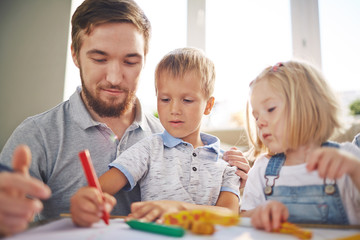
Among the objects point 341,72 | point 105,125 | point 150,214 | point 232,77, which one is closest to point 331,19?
point 341,72

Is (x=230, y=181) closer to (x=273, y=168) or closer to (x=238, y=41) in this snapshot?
(x=273, y=168)

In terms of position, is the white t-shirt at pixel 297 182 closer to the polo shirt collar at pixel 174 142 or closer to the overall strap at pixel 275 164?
the overall strap at pixel 275 164

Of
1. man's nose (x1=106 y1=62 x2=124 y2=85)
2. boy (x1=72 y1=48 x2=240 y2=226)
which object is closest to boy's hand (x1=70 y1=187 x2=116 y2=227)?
boy (x1=72 y1=48 x2=240 y2=226)

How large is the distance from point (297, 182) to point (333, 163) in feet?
0.77

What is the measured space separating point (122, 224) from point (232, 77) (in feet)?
7.68

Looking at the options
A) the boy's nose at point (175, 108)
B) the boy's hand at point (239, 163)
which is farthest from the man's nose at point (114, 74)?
the boy's hand at point (239, 163)

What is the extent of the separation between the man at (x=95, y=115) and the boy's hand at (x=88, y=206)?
458 mm

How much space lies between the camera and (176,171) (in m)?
0.93

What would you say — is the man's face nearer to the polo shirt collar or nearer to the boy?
the boy

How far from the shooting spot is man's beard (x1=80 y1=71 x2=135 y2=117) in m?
1.15

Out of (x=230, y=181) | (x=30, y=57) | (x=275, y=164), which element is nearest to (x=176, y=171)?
(x=230, y=181)

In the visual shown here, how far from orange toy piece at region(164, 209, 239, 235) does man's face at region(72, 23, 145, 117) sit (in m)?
0.71

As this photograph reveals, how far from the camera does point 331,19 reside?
2535 millimetres

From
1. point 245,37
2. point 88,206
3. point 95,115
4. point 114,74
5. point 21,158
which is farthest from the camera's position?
point 245,37
